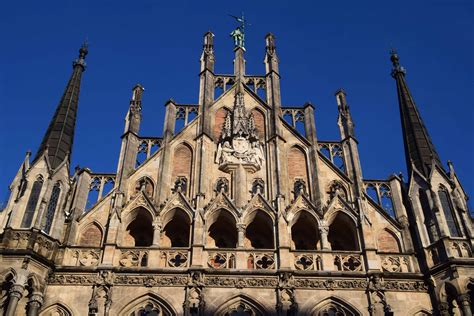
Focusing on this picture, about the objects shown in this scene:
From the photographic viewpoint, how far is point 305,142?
19922 millimetres

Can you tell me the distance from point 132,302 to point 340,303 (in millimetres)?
5517

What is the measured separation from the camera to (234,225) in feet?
57.8

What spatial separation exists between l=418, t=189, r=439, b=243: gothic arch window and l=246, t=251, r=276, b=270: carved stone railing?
4573 millimetres

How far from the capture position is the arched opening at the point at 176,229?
17547 millimetres

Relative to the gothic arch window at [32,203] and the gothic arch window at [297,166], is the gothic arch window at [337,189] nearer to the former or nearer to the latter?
the gothic arch window at [297,166]

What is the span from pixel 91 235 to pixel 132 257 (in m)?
1.65

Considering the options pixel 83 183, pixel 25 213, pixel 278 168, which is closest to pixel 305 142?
pixel 278 168

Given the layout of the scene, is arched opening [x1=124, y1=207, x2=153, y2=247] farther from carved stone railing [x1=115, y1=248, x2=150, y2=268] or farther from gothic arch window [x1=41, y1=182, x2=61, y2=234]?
gothic arch window [x1=41, y1=182, x2=61, y2=234]

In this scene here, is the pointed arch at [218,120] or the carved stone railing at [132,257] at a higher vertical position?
the pointed arch at [218,120]

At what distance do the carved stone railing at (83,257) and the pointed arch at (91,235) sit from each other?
447 millimetres

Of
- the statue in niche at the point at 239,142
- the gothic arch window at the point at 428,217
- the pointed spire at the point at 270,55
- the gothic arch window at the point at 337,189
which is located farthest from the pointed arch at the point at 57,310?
the pointed spire at the point at 270,55

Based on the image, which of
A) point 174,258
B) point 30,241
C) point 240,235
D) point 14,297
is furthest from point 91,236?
point 240,235

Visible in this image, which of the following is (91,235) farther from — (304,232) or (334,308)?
(334,308)

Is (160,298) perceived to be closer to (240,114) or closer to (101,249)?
(101,249)
